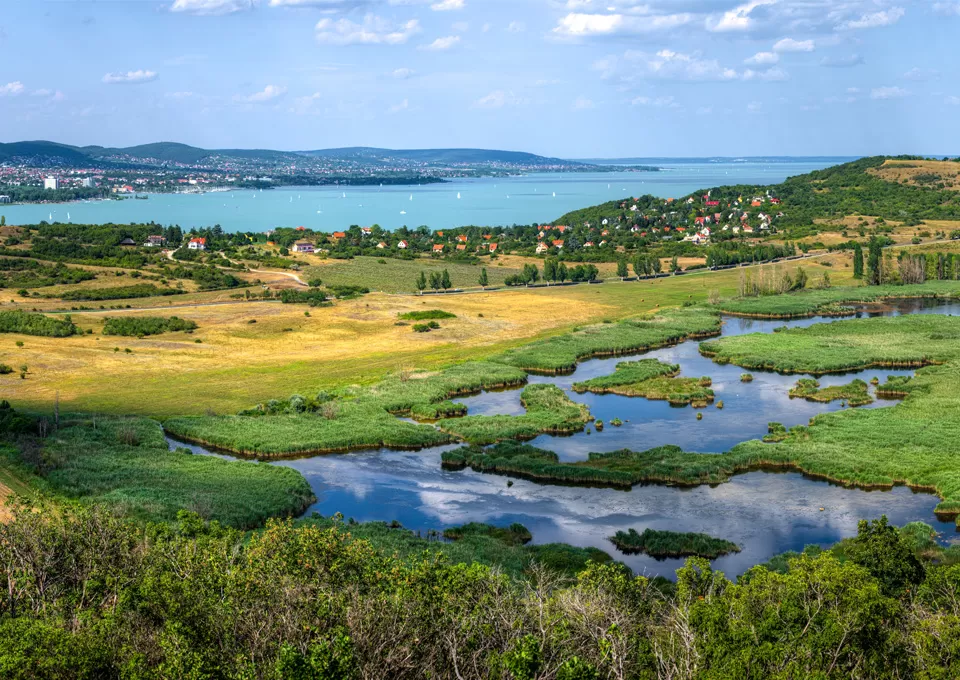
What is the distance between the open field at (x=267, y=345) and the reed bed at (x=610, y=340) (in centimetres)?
395

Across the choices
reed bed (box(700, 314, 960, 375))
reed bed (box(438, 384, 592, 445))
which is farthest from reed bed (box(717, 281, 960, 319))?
reed bed (box(438, 384, 592, 445))

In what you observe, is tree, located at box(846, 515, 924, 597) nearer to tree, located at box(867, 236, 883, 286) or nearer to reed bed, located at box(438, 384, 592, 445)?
reed bed, located at box(438, 384, 592, 445)

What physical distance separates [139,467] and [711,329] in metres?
58.5

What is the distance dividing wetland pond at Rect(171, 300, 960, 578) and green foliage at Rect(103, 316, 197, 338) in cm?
3660

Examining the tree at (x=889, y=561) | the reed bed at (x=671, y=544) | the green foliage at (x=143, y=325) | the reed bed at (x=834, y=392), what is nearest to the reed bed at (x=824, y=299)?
the reed bed at (x=834, y=392)

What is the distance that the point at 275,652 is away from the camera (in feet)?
73.0

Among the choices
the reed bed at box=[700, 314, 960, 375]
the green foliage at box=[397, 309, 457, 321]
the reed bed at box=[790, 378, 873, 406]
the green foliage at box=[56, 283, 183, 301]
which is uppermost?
the green foliage at box=[56, 283, 183, 301]

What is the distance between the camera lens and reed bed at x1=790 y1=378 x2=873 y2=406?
203 feet

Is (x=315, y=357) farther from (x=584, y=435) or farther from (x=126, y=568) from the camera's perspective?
(x=126, y=568)

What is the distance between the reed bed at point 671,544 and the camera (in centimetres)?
3853

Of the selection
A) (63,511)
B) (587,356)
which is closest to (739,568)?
(63,511)

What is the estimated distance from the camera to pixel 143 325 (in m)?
88.3

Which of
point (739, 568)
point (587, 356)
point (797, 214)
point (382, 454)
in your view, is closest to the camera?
point (739, 568)

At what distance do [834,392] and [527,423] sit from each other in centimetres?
2218
